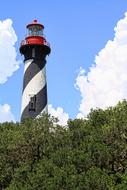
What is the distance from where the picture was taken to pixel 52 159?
29.5 meters

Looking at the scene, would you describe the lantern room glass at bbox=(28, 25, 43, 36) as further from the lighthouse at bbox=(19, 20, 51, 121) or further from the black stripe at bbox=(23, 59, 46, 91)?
the black stripe at bbox=(23, 59, 46, 91)

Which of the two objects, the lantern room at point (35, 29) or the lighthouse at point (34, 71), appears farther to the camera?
the lantern room at point (35, 29)

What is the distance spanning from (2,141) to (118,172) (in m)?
8.69

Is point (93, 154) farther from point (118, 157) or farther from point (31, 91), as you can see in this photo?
point (31, 91)

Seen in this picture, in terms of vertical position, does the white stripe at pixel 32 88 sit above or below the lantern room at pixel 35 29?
below

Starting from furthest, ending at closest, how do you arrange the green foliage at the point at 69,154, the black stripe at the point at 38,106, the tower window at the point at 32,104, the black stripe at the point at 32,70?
the black stripe at the point at 32,70 < the tower window at the point at 32,104 < the black stripe at the point at 38,106 < the green foliage at the point at 69,154

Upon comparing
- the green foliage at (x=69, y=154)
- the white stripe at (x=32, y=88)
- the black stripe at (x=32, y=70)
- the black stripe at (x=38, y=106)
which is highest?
the black stripe at (x=32, y=70)

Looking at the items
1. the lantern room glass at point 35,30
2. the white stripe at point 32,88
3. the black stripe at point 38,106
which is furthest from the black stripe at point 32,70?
the lantern room glass at point 35,30

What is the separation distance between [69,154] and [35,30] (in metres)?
26.4

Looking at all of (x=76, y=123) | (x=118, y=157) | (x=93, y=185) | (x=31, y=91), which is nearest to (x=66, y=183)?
(x=93, y=185)

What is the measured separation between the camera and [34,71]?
51.8 metres

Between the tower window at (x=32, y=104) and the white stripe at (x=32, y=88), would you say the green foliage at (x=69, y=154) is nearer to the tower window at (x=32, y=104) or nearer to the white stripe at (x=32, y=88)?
the tower window at (x=32, y=104)

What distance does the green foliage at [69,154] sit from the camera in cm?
2695

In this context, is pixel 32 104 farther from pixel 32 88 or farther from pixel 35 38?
pixel 35 38
